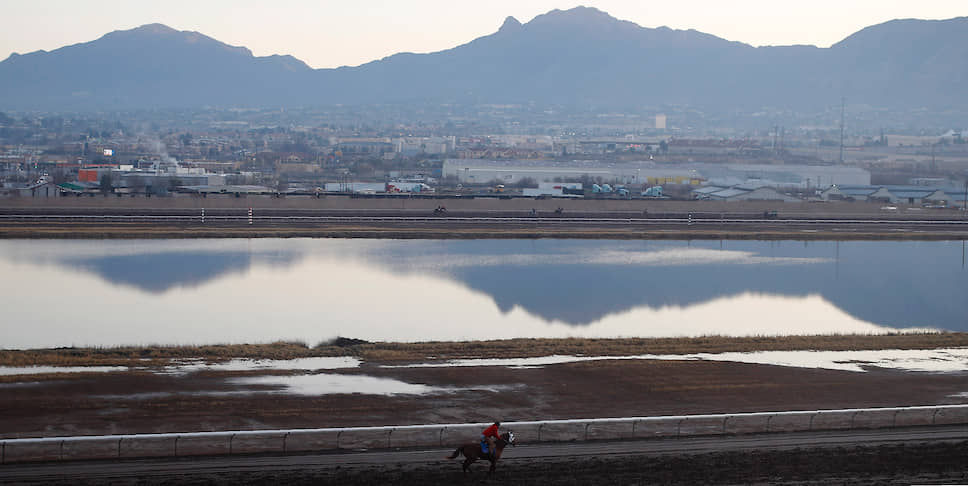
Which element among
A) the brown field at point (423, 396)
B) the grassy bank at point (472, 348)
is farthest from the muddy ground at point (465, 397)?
the grassy bank at point (472, 348)

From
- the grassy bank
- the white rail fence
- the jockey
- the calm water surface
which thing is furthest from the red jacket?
the calm water surface

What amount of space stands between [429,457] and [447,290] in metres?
8.95

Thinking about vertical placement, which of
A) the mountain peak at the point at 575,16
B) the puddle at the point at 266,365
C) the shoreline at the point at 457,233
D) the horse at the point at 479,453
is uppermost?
the mountain peak at the point at 575,16

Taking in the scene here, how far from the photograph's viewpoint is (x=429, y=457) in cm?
719

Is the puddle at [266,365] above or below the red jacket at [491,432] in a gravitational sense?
below

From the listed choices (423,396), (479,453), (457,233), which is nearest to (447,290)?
(423,396)

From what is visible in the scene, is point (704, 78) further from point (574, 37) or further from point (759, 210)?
point (759, 210)

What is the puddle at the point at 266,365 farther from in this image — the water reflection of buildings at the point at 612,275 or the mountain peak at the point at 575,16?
the mountain peak at the point at 575,16

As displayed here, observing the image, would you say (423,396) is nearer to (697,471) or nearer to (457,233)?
(697,471)

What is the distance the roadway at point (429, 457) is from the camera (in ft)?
21.9

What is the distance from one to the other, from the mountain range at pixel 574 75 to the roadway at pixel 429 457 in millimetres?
147473

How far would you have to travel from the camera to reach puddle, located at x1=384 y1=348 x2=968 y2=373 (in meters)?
10.9

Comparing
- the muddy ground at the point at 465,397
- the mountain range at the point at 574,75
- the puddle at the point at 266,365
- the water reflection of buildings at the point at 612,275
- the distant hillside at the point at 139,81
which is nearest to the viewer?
the muddy ground at the point at 465,397

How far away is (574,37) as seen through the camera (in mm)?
189875
